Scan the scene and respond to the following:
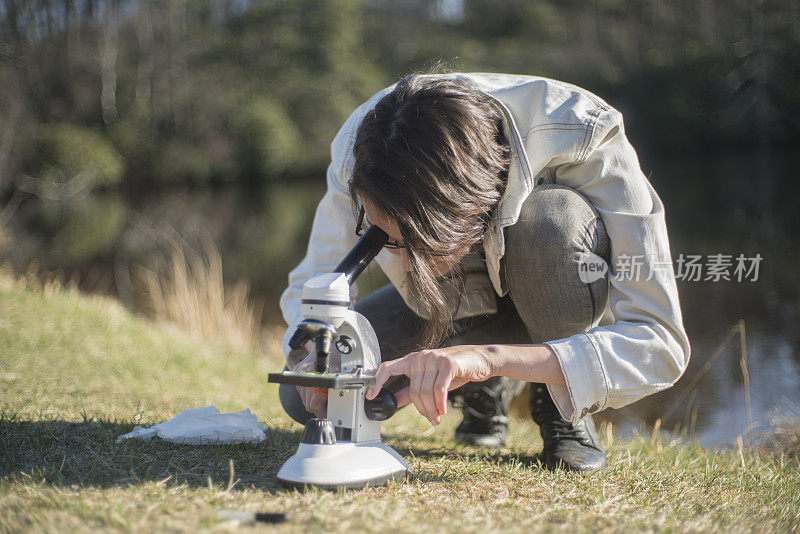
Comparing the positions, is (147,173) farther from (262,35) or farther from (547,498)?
(547,498)

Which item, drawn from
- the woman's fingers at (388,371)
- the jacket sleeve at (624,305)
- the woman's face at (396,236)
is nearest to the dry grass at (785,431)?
the jacket sleeve at (624,305)

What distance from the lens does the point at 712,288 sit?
699 cm

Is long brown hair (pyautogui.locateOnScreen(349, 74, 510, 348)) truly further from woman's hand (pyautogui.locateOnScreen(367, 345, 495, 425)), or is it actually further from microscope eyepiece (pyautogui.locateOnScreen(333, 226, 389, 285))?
woman's hand (pyautogui.locateOnScreen(367, 345, 495, 425))

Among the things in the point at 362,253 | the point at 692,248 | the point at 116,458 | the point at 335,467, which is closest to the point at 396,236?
the point at 362,253

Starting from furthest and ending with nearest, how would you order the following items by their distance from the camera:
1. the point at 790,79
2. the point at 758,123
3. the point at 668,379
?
1. the point at 758,123
2. the point at 790,79
3. the point at 668,379

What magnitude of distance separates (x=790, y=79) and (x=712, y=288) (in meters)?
11.6

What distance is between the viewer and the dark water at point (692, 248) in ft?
13.5

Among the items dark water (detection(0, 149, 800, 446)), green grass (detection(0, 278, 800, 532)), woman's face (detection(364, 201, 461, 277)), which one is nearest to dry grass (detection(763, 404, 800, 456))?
dark water (detection(0, 149, 800, 446))

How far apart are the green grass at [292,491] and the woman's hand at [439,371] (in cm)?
26

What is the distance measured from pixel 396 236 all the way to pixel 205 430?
948 mm

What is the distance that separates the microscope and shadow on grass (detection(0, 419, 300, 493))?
15cm

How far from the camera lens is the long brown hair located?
1679 mm

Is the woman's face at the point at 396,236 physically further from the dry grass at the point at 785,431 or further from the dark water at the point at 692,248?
the dry grass at the point at 785,431

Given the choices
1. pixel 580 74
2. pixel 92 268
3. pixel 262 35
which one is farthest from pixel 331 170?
pixel 262 35
